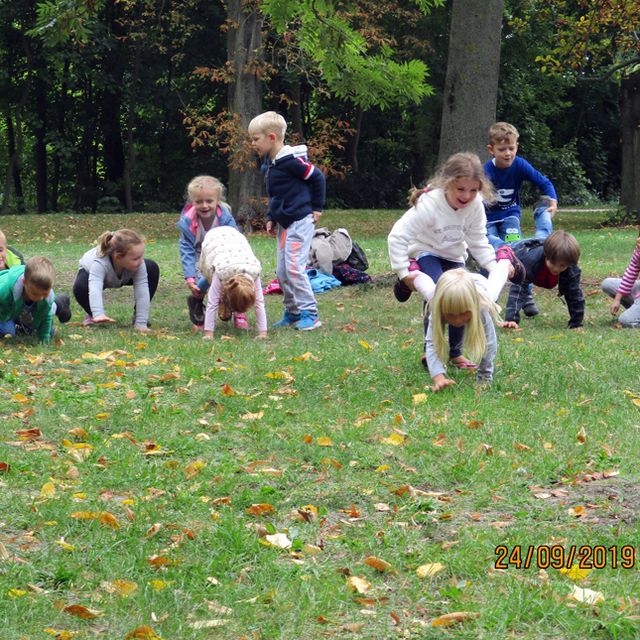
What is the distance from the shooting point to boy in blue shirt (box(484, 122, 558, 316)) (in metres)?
10.0

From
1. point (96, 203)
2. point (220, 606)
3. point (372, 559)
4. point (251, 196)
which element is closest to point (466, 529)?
point (372, 559)

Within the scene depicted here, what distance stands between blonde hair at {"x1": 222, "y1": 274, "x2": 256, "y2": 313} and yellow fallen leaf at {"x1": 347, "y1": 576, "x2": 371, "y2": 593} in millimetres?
4745

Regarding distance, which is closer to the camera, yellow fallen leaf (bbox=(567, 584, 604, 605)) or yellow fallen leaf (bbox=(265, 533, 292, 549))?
yellow fallen leaf (bbox=(567, 584, 604, 605))

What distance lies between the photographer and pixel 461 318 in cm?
662

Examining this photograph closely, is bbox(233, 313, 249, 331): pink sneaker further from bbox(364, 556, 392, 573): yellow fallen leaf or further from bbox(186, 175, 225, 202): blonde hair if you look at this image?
bbox(364, 556, 392, 573): yellow fallen leaf

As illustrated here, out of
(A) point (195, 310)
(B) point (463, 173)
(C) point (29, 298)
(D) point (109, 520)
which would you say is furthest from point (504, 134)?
(D) point (109, 520)

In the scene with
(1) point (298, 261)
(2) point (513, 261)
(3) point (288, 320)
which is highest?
(2) point (513, 261)

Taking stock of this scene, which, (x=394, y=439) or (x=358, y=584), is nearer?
(x=358, y=584)

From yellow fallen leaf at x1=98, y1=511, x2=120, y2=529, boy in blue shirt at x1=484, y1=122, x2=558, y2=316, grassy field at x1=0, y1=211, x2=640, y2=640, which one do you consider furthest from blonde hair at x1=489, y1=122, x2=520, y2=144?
yellow fallen leaf at x1=98, y1=511, x2=120, y2=529

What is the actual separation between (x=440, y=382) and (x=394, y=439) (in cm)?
120

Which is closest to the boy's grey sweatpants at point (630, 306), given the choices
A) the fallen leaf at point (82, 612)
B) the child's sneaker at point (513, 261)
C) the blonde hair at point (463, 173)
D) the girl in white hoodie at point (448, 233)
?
the child's sneaker at point (513, 261)

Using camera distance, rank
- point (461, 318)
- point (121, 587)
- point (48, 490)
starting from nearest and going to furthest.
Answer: point (121, 587), point (48, 490), point (461, 318)

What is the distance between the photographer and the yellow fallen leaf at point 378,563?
13.4ft

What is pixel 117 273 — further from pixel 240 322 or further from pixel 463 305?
pixel 463 305
